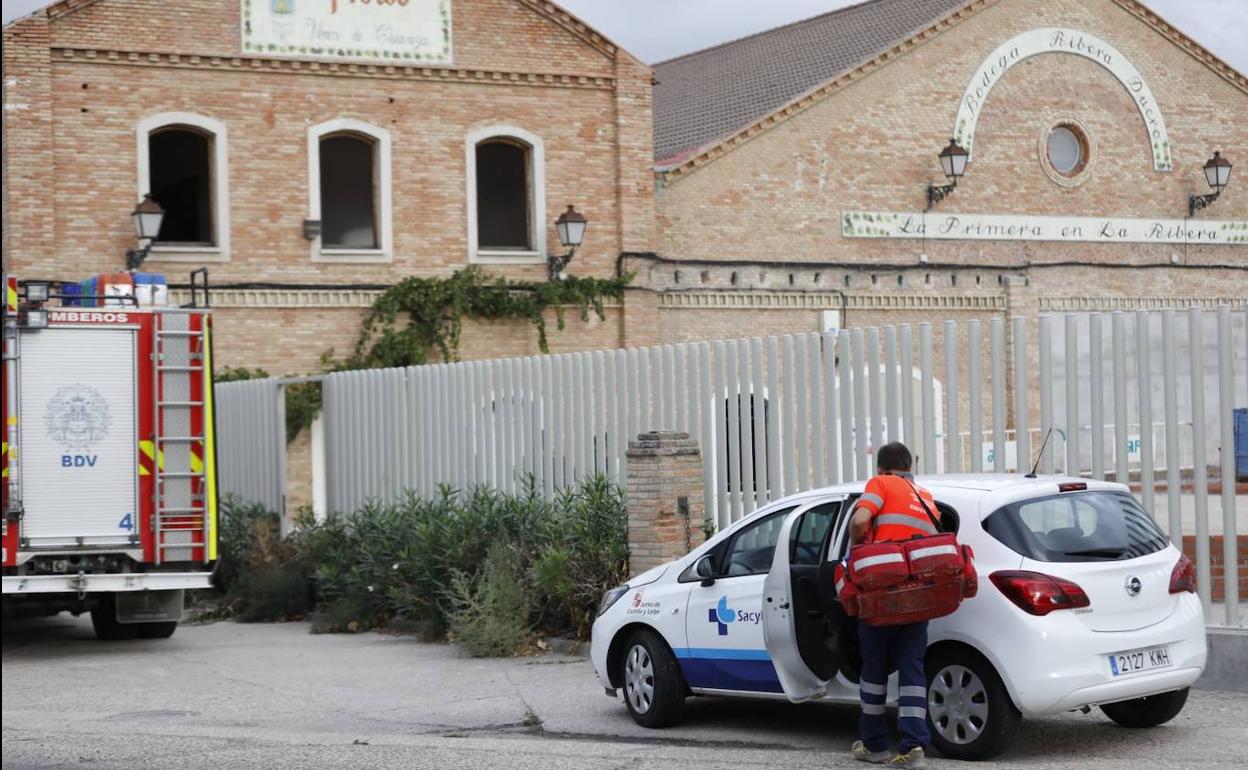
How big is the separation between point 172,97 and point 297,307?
3.53 meters

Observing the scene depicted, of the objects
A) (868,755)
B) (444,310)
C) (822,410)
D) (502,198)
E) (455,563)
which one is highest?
(502,198)

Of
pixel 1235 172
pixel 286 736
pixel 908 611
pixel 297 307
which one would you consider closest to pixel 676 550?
pixel 286 736

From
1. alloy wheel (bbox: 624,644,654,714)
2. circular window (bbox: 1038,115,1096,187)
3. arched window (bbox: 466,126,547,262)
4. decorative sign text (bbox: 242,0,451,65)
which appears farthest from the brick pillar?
circular window (bbox: 1038,115,1096,187)

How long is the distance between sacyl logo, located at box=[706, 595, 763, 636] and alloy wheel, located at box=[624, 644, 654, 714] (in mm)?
603

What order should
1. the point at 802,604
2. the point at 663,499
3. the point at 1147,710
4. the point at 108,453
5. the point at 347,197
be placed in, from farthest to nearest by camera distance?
the point at 347,197, the point at 108,453, the point at 663,499, the point at 1147,710, the point at 802,604

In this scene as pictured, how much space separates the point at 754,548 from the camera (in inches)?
402

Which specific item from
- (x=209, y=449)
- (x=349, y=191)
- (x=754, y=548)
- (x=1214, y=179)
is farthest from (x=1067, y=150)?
(x=754, y=548)

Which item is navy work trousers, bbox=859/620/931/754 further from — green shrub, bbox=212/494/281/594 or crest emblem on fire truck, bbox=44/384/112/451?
green shrub, bbox=212/494/281/594

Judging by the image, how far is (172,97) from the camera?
2497 cm

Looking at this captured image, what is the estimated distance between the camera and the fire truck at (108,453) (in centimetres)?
1509

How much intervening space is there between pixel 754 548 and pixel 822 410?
3948mm

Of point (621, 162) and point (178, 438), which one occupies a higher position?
point (621, 162)

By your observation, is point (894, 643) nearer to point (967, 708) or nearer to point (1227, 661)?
point (967, 708)

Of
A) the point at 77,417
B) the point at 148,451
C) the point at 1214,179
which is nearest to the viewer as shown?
the point at 77,417
